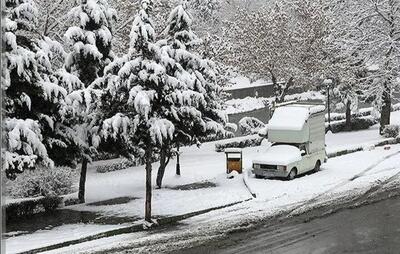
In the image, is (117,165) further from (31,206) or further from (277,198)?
(277,198)

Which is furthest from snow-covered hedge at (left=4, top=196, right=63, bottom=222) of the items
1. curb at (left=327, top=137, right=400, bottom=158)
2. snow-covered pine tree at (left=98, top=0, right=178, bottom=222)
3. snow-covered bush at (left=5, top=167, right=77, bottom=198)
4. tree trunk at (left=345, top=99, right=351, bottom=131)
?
tree trunk at (left=345, top=99, right=351, bottom=131)

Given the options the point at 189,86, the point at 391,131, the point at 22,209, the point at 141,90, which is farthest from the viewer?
the point at 391,131

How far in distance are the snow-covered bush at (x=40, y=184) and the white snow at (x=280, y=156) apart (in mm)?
7526

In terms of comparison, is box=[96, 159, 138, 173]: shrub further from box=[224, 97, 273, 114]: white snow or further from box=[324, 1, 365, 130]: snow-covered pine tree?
box=[224, 97, 273, 114]: white snow

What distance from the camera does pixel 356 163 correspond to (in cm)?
2623

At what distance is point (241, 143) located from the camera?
3284 cm

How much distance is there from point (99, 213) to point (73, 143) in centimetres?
231

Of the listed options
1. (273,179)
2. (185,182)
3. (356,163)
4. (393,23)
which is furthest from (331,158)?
(393,23)

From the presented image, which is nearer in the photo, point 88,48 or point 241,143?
point 88,48

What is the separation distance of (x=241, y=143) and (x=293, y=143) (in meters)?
9.20

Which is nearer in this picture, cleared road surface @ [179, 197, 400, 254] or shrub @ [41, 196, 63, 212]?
cleared road surface @ [179, 197, 400, 254]

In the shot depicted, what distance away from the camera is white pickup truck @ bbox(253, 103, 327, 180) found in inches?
896

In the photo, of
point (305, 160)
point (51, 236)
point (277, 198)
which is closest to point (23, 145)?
point (51, 236)

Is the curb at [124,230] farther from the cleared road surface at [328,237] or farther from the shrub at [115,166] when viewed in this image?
the shrub at [115,166]
